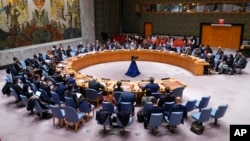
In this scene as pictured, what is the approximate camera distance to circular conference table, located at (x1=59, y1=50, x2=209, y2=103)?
30.0ft

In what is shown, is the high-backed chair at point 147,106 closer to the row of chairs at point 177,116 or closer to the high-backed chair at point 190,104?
the row of chairs at point 177,116

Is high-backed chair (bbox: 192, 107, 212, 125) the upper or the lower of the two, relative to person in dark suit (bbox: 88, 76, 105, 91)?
lower

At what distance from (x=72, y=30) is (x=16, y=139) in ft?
44.9

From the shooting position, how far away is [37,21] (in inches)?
635

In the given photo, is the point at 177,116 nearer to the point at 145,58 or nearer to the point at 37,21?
the point at 145,58

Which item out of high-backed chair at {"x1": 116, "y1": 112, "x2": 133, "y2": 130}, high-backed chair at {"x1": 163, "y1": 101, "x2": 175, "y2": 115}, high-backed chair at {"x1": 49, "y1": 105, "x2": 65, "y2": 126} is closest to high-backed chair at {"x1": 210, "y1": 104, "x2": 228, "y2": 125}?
high-backed chair at {"x1": 163, "y1": 101, "x2": 175, "y2": 115}

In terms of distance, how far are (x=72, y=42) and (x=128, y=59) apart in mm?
5292

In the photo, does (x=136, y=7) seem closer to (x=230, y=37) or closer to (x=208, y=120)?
(x=230, y=37)

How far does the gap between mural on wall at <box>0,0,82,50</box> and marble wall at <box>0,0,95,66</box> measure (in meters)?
0.30

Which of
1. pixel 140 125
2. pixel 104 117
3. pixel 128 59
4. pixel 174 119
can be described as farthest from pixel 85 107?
pixel 128 59

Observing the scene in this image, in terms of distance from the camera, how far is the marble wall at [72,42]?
14.7 metres

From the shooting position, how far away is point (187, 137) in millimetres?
6633

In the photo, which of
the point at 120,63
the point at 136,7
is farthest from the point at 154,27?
the point at 120,63

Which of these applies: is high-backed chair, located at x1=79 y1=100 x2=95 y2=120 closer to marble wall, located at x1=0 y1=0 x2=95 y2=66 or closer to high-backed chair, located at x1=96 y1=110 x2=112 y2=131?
high-backed chair, located at x1=96 y1=110 x2=112 y2=131
